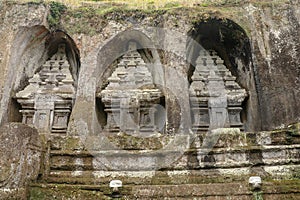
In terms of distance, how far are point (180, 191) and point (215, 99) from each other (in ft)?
16.6

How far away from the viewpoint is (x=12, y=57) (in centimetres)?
919

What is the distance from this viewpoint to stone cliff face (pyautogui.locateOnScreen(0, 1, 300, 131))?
343 inches

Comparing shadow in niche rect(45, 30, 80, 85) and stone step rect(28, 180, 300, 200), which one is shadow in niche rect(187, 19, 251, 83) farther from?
stone step rect(28, 180, 300, 200)

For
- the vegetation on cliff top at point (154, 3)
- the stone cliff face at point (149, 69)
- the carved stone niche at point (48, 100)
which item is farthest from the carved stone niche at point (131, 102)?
the vegetation on cliff top at point (154, 3)

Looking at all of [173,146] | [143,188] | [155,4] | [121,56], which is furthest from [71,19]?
[143,188]

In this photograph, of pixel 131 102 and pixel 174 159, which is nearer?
pixel 174 159

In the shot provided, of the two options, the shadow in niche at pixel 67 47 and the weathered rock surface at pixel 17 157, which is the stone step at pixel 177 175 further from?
the shadow in niche at pixel 67 47

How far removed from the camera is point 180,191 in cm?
511

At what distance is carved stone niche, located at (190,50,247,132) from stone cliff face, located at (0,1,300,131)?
34cm

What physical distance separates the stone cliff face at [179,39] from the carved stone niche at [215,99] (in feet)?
1.13

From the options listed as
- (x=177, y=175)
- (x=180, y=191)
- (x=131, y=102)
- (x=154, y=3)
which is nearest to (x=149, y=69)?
(x=131, y=102)

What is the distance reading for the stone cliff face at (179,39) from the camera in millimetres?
8719

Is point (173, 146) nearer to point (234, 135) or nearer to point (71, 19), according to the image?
point (234, 135)

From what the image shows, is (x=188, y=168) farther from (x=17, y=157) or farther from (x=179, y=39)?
(x=179, y=39)
